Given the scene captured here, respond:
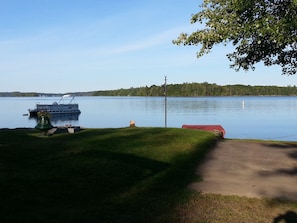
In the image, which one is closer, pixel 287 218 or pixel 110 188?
pixel 287 218

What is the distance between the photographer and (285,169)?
12688 mm

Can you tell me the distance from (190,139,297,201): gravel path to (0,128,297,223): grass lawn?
1.89 feet

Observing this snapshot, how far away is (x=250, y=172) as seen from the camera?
477 inches

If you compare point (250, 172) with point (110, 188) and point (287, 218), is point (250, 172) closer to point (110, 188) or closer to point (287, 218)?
point (287, 218)

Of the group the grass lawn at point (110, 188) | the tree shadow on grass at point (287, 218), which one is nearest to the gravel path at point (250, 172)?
the grass lawn at point (110, 188)

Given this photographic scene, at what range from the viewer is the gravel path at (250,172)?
970cm

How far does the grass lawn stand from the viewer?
7.41 meters

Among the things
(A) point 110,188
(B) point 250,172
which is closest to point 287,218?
(A) point 110,188

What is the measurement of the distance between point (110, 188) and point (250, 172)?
4.98m

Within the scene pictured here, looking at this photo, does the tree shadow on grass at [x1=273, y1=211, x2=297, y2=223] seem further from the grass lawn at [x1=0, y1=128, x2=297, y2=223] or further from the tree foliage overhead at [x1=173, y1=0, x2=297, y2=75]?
the tree foliage overhead at [x1=173, y1=0, x2=297, y2=75]

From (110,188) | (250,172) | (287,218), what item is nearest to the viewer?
(287,218)

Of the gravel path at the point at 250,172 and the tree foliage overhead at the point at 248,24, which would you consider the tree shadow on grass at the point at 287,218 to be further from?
the tree foliage overhead at the point at 248,24

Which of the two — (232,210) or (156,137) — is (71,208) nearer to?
(232,210)

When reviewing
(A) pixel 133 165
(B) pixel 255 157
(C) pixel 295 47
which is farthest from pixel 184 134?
(A) pixel 133 165
